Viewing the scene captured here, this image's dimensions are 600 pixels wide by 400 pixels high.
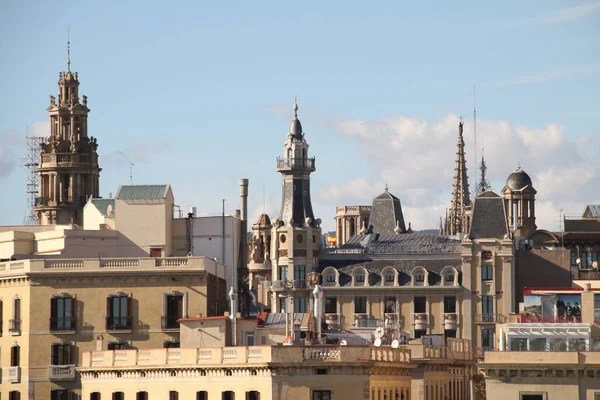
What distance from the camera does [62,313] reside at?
14062 centimetres

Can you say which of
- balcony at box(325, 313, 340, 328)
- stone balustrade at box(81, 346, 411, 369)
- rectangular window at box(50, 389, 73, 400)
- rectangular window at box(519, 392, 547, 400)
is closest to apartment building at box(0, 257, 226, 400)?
rectangular window at box(50, 389, 73, 400)

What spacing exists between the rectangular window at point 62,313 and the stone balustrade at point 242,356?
43.8 ft

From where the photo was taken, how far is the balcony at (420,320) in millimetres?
198250

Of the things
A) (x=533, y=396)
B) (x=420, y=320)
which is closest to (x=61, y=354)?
(x=533, y=396)

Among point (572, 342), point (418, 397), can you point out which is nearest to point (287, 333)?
point (418, 397)

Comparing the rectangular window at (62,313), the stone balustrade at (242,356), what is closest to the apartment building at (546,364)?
the stone balustrade at (242,356)

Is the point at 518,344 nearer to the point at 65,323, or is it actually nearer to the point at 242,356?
the point at 242,356

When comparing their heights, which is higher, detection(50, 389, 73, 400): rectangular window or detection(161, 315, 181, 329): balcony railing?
detection(161, 315, 181, 329): balcony railing

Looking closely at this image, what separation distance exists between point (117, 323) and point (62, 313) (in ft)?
11.4

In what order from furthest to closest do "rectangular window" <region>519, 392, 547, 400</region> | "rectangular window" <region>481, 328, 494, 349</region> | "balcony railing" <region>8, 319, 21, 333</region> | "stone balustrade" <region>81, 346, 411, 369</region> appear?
"rectangular window" <region>481, 328, 494, 349</region> < "balcony railing" <region>8, 319, 21, 333</region> < "stone balustrade" <region>81, 346, 411, 369</region> < "rectangular window" <region>519, 392, 547, 400</region>

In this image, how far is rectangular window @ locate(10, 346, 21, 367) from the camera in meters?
141

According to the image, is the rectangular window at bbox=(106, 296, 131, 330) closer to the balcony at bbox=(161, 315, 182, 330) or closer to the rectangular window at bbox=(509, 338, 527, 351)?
the balcony at bbox=(161, 315, 182, 330)

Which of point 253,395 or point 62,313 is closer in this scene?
point 253,395

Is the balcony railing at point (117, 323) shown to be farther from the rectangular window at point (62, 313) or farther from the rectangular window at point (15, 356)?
the rectangular window at point (15, 356)
